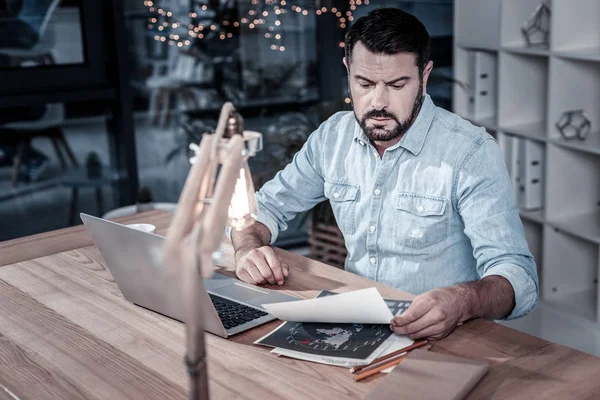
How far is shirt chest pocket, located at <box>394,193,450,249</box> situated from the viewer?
2041 mm

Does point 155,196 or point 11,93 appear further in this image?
point 155,196

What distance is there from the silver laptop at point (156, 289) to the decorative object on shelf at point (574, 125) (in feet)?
5.75

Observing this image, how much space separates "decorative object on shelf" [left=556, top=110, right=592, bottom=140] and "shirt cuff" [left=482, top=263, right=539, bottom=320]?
1519mm

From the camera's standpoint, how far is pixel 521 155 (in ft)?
11.1

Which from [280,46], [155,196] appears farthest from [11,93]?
[280,46]

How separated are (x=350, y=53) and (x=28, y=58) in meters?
1.99

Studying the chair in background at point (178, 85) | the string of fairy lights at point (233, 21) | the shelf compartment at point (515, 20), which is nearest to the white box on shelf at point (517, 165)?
the shelf compartment at point (515, 20)

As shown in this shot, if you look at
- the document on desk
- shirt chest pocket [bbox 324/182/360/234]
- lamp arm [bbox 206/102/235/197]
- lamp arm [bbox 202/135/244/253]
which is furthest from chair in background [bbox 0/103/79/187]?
lamp arm [bbox 202/135/244/253]

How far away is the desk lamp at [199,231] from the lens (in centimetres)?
108

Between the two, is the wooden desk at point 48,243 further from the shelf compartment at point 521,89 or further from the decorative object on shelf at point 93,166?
the shelf compartment at point 521,89

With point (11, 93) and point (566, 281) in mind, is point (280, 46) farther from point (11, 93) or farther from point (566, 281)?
point (566, 281)

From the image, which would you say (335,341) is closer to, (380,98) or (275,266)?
(275,266)

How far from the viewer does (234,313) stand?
1.76m

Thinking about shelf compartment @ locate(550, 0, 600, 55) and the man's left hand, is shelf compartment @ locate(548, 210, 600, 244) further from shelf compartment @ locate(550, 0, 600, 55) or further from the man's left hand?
the man's left hand
